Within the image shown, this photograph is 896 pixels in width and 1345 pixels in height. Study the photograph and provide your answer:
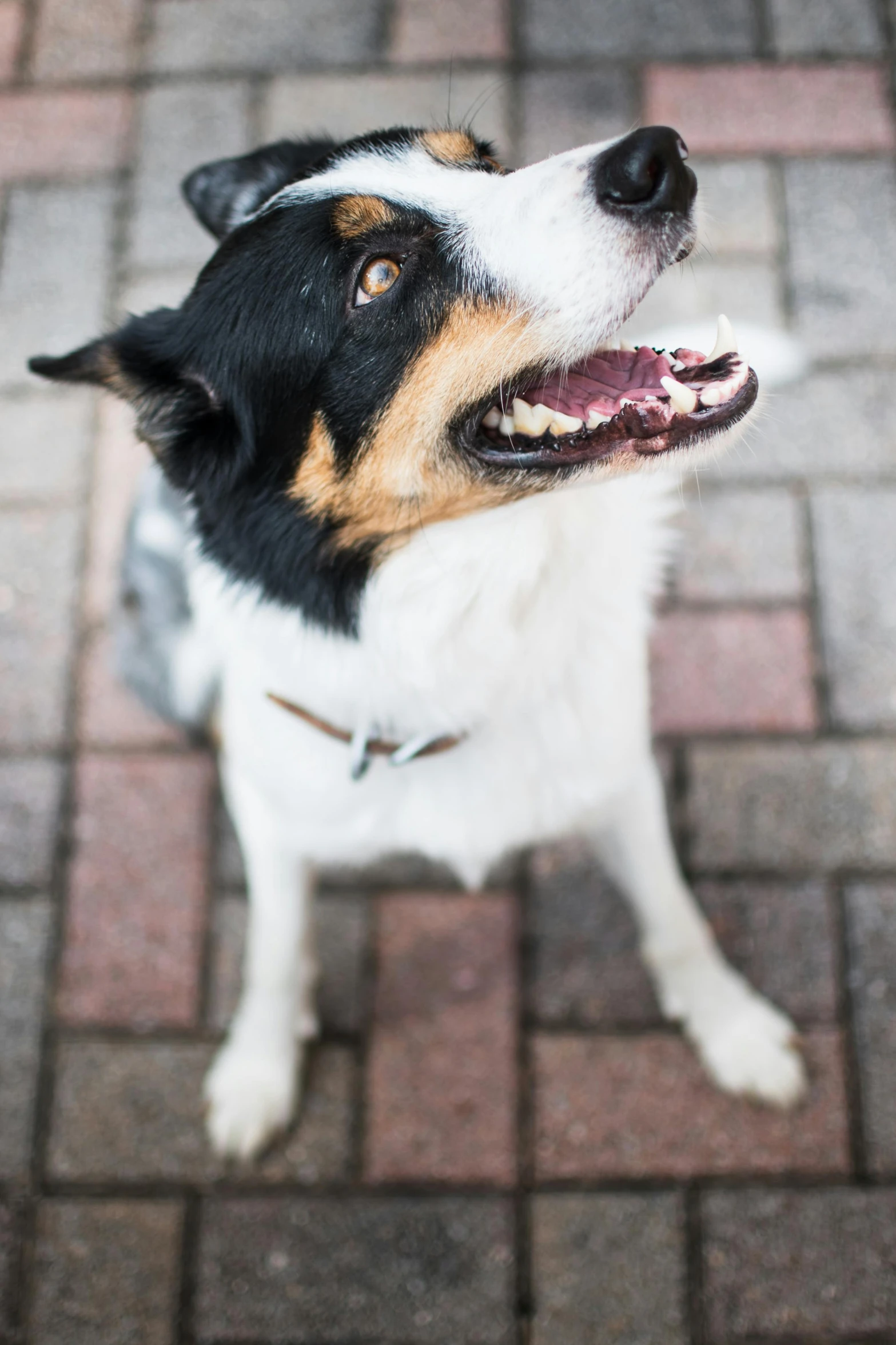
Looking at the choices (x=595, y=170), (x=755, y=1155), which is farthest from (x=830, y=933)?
(x=595, y=170)

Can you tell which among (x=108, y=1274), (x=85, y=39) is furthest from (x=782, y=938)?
(x=85, y=39)

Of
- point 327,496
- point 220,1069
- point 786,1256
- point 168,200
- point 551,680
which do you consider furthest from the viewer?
point 168,200

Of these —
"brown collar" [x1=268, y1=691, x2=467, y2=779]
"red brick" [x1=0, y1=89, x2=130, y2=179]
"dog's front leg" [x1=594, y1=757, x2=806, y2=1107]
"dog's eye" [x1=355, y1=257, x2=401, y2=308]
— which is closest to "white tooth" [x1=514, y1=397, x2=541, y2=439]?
"dog's eye" [x1=355, y1=257, x2=401, y2=308]

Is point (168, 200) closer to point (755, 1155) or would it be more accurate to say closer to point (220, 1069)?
point (220, 1069)

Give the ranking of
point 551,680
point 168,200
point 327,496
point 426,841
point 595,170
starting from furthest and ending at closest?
point 168,200 < point 426,841 < point 551,680 < point 327,496 < point 595,170

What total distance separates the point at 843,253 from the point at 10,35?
2.52m

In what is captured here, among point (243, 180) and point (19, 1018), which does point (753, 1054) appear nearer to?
point (19, 1018)

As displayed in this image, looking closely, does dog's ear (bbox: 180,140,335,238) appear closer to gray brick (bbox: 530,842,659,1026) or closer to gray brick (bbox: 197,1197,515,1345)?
gray brick (bbox: 530,842,659,1026)

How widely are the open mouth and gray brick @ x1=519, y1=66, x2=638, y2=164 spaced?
5.62ft

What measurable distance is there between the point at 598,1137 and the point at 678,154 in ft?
6.10

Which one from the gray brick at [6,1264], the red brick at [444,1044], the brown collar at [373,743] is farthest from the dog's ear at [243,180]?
the gray brick at [6,1264]

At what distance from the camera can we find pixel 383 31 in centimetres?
343

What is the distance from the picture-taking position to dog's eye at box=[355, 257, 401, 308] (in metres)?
1.66

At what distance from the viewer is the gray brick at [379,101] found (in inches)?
129
